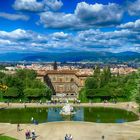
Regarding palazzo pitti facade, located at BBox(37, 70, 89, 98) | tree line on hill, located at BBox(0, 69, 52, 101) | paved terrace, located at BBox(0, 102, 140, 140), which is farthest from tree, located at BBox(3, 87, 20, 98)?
palazzo pitti facade, located at BBox(37, 70, 89, 98)

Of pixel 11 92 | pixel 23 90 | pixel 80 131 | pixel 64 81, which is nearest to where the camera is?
pixel 80 131

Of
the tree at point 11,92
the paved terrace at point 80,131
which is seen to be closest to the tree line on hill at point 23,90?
the tree at point 11,92

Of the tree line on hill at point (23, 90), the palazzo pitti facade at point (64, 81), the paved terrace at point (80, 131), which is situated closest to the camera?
the paved terrace at point (80, 131)

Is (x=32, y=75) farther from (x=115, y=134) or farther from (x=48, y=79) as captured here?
(x=115, y=134)

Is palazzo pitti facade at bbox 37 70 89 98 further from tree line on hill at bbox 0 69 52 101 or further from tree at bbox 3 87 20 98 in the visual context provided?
tree at bbox 3 87 20 98

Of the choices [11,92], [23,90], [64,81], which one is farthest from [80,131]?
[64,81]

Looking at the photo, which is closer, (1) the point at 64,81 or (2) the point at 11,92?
(2) the point at 11,92

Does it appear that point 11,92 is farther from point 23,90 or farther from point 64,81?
point 64,81

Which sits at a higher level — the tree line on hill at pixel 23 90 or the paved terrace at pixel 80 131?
the tree line on hill at pixel 23 90

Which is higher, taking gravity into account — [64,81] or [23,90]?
[64,81]

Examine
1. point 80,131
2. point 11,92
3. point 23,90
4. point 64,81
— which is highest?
point 64,81

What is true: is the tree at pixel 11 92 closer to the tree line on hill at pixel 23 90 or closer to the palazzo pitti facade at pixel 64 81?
the tree line on hill at pixel 23 90

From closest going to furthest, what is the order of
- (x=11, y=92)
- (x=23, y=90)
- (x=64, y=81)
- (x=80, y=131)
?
(x=80, y=131) < (x=11, y=92) < (x=23, y=90) < (x=64, y=81)

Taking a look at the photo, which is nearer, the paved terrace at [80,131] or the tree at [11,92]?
the paved terrace at [80,131]
